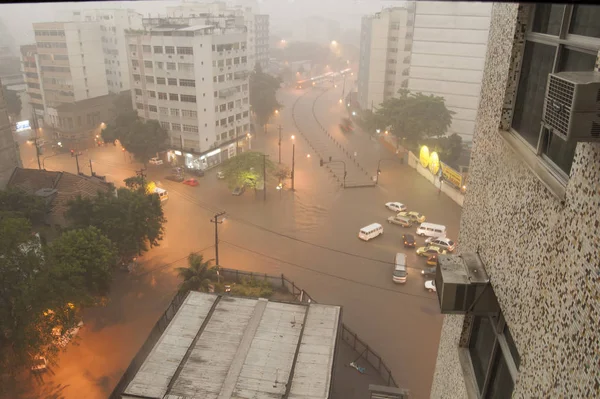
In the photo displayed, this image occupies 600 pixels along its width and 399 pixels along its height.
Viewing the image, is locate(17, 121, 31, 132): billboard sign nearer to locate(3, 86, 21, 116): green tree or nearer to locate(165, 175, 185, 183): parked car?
locate(3, 86, 21, 116): green tree

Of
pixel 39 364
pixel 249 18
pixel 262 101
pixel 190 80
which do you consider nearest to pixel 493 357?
pixel 39 364

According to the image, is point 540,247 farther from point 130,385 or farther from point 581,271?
point 130,385

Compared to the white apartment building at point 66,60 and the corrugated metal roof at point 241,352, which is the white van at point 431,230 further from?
the white apartment building at point 66,60

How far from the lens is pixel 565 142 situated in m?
2.69

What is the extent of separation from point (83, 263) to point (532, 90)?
1989 centimetres

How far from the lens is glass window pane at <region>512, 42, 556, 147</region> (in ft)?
10.2

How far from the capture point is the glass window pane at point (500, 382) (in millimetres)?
3379

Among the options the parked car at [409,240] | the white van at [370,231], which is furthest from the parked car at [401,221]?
the parked car at [409,240]

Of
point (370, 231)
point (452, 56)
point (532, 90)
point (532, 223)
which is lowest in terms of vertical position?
point (370, 231)

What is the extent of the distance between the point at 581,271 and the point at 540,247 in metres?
0.52

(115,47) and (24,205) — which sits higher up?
(115,47)

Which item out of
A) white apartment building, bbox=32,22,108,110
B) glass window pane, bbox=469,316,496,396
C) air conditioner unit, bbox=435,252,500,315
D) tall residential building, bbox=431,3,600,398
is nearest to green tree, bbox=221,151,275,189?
tall residential building, bbox=431,3,600,398

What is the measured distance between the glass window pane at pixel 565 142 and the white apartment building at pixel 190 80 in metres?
41.8

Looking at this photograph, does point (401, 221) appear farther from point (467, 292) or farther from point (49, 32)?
point (49, 32)
